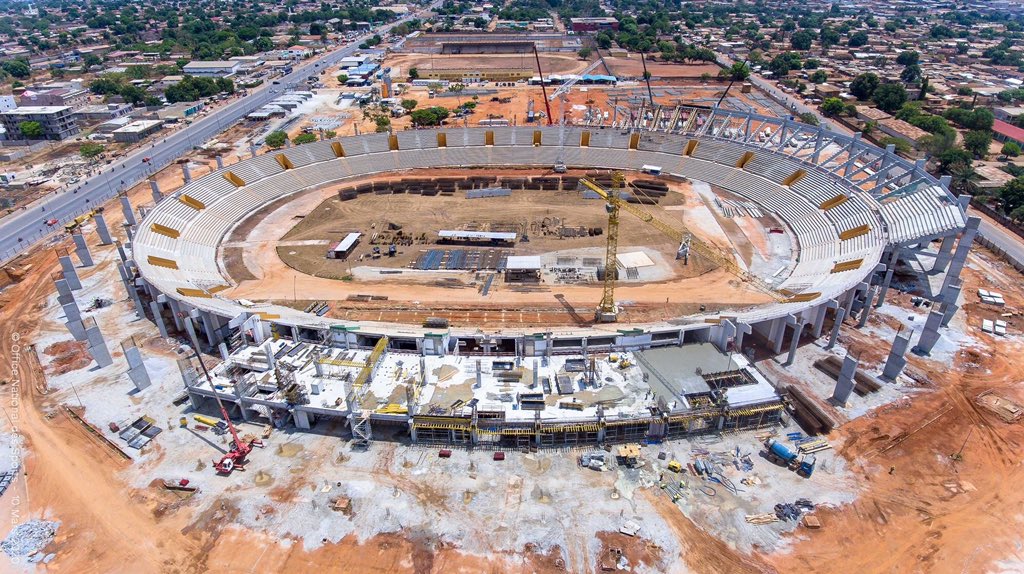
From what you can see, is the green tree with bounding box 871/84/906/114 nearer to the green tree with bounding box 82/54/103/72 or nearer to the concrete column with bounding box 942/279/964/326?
the concrete column with bounding box 942/279/964/326

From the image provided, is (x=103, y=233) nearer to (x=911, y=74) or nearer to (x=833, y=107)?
(x=833, y=107)

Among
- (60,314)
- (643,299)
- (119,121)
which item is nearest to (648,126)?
(643,299)

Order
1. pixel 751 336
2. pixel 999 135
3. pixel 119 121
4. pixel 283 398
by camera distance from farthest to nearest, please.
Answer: pixel 119 121
pixel 999 135
pixel 751 336
pixel 283 398

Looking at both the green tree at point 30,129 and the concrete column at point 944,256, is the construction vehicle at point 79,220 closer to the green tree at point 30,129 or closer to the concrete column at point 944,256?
the green tree at point 30,129

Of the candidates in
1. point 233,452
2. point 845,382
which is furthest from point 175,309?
point 845,382

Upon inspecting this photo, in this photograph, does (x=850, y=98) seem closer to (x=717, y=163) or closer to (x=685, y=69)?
(x=685, y=69)
